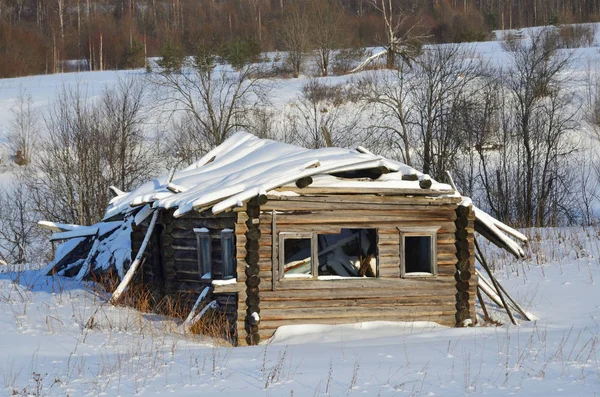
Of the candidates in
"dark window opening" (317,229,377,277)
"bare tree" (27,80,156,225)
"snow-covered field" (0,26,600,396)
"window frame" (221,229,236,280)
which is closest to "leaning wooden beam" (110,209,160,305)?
"snow-covered field" (0,26,600,396)

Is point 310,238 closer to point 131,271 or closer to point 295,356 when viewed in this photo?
point 295,356

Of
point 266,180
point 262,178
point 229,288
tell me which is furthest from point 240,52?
point 229,288

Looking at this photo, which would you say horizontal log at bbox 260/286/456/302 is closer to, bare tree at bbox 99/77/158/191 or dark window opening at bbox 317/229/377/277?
dark window opening at bbox 317/229/377/277

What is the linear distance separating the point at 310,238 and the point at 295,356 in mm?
3548

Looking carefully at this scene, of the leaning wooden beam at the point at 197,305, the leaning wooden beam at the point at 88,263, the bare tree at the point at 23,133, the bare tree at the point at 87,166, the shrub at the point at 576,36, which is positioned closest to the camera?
the leaning wooden beam at the point at 197,305

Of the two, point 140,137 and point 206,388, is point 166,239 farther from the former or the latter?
point 140,137

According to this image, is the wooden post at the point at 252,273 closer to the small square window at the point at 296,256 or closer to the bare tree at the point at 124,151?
the small square window at the point at 296,256

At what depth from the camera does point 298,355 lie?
11.5 meters

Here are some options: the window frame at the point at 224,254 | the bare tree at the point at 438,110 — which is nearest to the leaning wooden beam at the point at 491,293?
the window frame at the point at 224,254

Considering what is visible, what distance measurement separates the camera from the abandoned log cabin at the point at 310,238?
13.7m

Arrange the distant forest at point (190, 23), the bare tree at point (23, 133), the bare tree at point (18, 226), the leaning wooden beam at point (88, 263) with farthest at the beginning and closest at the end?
the distant forest at point (190, 23) < the bare tree at point (23, 133) < the bare tree at point (18, 226) < the leaning wooden beam at point (88, 263)

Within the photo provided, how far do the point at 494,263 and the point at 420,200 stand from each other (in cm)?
836

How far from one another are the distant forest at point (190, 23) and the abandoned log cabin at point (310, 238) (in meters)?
32.2

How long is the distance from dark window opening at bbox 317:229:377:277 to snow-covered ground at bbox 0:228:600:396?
7.32 feet
